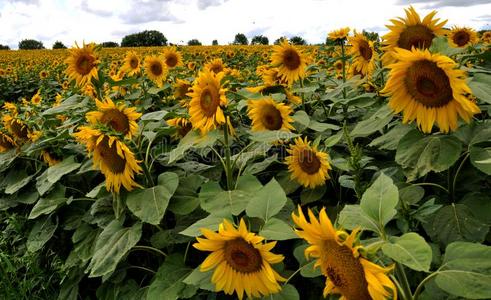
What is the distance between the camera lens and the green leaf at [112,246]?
1.99 meters

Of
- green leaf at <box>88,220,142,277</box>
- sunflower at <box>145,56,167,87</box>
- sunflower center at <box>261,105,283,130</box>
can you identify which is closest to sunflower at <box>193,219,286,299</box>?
green leaf at <box>88,220,142,277</box>

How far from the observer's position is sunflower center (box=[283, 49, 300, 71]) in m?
3.31

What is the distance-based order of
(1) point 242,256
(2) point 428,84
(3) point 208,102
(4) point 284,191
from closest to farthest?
1. (1) point 242,256
2. (2) point 428,84
3. (4) point 284,191
4. (3) point 208,102

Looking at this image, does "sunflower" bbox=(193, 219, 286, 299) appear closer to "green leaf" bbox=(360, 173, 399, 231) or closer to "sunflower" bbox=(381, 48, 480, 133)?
"green leaf" bbox=(360, 173, 399, 231)

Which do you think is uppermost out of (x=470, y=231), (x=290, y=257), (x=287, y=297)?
(x=470, y=231)

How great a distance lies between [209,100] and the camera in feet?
7.11

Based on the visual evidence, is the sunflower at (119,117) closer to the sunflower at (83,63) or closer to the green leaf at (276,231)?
the sunflower at (83,63)

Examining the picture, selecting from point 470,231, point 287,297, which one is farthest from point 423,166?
point 287,297

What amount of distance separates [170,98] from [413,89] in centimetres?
292

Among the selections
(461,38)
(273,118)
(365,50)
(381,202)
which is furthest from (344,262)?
(461,38)

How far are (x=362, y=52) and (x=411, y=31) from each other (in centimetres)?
107

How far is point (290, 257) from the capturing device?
7.02 ft

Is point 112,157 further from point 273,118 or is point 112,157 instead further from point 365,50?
point 365,50

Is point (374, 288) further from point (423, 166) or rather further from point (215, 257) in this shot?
point (423, 166)
